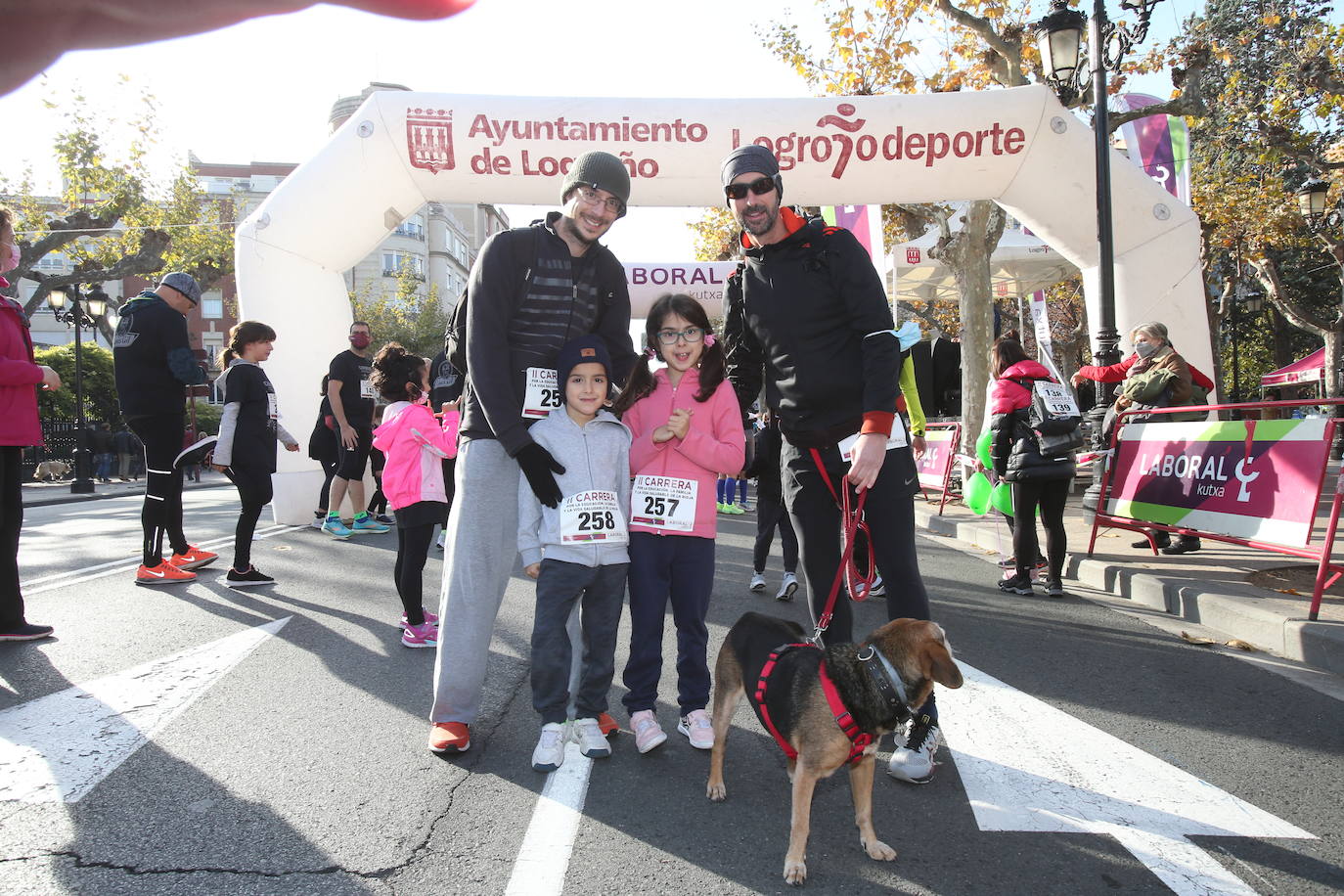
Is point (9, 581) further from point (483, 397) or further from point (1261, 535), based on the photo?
point (1261, 535)

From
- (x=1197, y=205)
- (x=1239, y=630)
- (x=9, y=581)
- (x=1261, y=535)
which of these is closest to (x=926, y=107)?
(x=1261, y=535)

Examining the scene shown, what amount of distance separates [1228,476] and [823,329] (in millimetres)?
4077

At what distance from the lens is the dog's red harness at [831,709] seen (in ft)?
7.14

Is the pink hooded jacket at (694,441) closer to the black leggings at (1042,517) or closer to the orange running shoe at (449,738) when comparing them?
the orange running shoe at (449,738)

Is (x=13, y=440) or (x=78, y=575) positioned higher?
(x=13, y=440)

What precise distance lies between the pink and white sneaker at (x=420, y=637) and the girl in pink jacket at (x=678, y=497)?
5.33 ft

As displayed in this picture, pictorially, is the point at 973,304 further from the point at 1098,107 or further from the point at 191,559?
the point at 191,559

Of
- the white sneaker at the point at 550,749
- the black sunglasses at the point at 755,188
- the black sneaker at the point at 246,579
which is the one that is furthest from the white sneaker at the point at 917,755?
the black sneaker at the point at 246,579

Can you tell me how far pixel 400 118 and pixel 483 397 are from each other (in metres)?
6.68

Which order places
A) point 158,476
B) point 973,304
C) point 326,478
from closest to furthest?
point 158,476
point 326,478
point 973,304

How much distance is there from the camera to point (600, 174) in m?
2.92

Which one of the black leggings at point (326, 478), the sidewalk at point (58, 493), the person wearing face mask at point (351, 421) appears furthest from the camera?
the sidewalk at point (58, 493)

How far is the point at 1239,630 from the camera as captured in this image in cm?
463

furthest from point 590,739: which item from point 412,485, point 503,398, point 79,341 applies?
point 79,341
